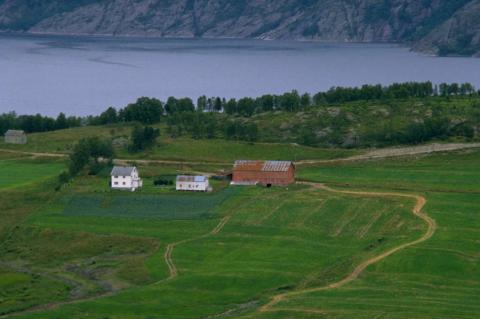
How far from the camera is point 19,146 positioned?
11388 cm

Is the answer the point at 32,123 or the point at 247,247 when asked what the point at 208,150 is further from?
the point at 247,247

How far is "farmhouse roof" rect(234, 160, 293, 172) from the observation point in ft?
305

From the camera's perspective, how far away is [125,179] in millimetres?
90500

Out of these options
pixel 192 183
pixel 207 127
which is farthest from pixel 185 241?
pixel 207 127

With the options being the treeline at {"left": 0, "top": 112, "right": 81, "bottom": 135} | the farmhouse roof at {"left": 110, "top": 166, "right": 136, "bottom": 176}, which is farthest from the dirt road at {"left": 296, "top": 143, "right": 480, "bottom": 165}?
the treeline at {"left": 0, "top": 112, "right": 81, "bottom": 135}

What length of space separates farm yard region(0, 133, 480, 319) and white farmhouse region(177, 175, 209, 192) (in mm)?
1196

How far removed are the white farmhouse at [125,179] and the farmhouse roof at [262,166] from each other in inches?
318

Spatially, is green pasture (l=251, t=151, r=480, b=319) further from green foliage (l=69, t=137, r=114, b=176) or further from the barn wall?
green foliage (l=69, t=137, r=114, b=176)

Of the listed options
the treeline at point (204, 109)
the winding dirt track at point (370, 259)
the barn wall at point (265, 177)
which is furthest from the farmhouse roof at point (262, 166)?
the treeline at point (204, 109)

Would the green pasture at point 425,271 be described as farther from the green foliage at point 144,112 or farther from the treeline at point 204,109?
the green foliage at point 144,112

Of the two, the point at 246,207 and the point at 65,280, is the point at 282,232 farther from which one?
the point at 65,280

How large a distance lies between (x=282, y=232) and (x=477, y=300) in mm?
19642

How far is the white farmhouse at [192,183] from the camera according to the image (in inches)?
3541

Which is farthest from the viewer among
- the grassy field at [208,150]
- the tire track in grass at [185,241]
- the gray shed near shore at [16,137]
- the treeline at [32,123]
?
the treeline at [32,123]
